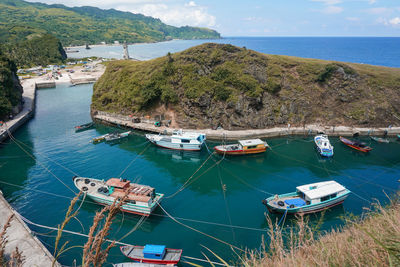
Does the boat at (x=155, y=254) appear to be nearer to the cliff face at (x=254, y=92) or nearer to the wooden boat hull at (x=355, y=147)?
the cliff face at (x=254, y=92)

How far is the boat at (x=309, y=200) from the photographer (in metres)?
28.2

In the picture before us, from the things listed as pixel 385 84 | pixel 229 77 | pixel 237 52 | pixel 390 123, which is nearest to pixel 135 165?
pixel 229 77

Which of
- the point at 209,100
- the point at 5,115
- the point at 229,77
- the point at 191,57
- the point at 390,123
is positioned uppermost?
the point at 191,57

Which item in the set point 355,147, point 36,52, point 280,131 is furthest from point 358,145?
point 36,52

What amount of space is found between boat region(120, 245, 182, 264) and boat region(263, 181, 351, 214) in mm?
13803

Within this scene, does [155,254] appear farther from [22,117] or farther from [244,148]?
[22,117]

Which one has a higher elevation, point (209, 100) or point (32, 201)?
point (209, 100)

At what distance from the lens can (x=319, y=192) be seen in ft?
97.6

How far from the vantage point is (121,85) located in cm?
6688

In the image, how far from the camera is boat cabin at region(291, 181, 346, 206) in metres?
29.0

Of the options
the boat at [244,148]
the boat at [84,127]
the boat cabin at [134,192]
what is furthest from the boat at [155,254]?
the boat at [84,127]

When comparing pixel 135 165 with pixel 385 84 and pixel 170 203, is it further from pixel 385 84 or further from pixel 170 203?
pixel 385 84

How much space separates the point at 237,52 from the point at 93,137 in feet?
153

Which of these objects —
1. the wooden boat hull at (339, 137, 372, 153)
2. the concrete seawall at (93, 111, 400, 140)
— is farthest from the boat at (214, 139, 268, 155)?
the wooden boat hull at (339, 137, 372, 153)
